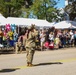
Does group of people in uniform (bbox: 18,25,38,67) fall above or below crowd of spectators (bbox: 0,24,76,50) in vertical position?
above

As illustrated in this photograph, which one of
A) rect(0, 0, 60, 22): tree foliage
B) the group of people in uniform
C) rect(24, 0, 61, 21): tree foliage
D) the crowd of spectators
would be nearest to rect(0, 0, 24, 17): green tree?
rect(0, 0, 60, 22): tree foliage

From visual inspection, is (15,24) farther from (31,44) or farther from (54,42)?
(31,44)

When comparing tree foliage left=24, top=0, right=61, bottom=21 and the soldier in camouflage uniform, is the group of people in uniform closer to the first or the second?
the soldier in camouflage uniform

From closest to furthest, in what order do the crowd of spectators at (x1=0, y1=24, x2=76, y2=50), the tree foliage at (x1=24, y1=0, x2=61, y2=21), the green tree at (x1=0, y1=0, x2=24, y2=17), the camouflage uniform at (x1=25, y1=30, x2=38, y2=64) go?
the camouflage uniform at (x1=25, y1=30, x2=38, y2=64) < the crowd of spectators at (x1=0, y1=24, x2=76, y2=50) < the tree foliage at (x1=24, y1=0, x2=61, y2=21) < the green tree at (x1=0, y1=0, x2=24, y2=17)

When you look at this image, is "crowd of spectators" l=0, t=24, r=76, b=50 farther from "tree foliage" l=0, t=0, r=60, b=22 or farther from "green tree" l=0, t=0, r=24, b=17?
"green tree" l=0, t=0, r=24, b=17

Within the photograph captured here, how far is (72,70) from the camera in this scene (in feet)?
41.9

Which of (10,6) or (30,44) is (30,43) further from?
(10,6)

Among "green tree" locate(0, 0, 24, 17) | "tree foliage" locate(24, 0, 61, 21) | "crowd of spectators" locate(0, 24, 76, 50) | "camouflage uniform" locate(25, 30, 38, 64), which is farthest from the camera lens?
"green tree" locate(0, 0, 24, 17)

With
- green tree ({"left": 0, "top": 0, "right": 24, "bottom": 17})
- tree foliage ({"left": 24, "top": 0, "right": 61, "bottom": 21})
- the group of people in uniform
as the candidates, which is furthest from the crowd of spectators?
green tree ({"left": 0, "top": 0, "right": 24, "bottom": 17})

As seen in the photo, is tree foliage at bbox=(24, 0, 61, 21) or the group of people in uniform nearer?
the group of people in uniform

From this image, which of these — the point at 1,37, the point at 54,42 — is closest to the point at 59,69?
the point at 1,37

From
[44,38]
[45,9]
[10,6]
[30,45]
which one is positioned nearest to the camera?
[30,45]

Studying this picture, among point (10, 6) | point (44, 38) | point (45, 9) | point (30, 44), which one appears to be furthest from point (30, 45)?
point (10, 6)

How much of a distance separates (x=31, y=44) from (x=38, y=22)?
711 inches
